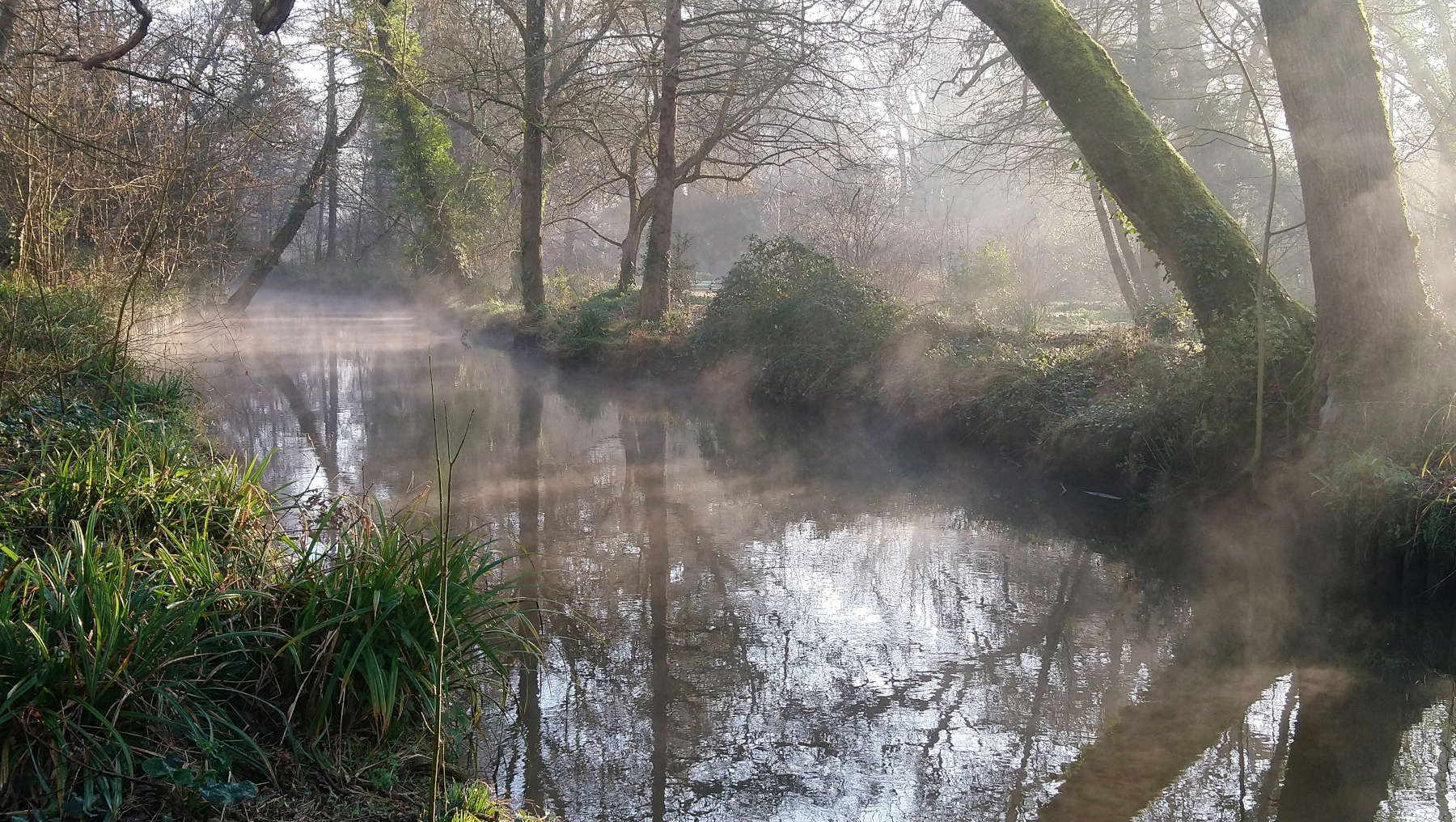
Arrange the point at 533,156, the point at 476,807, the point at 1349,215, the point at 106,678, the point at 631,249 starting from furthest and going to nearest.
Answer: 1. the point at 631,249
2. the point at 533,156
3. the point at 1349,215
4. the point at 476,807
5. the point at 106,678

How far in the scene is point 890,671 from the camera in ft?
17.3

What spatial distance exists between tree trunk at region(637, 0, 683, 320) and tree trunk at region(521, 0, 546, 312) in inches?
82.3

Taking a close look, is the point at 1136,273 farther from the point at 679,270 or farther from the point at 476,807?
the point at 476,807

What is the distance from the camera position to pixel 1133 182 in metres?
9.17

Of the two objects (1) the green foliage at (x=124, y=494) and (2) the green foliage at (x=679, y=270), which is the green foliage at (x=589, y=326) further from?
(1) the green foliage at (x=124, y=494)

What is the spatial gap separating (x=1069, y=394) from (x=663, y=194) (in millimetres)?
10669

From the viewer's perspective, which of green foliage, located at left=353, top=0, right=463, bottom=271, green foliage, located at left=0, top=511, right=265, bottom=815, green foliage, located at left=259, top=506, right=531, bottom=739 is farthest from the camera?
green foliage, located at left=353, top=0, right=463, bottom=271

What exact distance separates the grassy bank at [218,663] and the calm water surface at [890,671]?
70cm

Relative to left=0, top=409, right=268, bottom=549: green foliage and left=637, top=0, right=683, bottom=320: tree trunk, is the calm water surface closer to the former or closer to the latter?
left=0, top=409, right=268, bottom=549: green foliage

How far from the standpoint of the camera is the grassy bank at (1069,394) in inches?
257

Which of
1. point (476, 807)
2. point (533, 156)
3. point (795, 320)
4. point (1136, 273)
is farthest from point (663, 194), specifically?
point (476, 807)

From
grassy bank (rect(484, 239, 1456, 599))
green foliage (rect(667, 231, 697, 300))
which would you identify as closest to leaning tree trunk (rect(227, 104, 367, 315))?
green foliage (rect(667, 231, 697, 300))

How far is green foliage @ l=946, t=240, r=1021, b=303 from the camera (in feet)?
63.2

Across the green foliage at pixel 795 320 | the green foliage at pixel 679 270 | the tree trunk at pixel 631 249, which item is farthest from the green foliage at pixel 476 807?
the tree trunk at pixel 631 249
